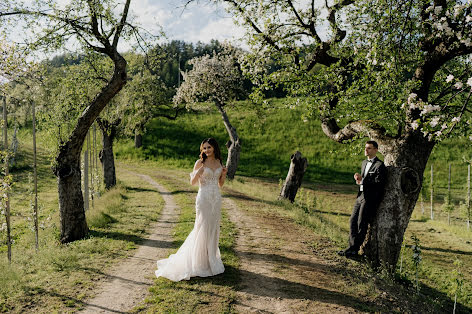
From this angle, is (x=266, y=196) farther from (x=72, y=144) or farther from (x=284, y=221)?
(x=72, y=144)

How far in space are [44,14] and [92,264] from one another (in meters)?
7.42

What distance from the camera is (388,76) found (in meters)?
8.24

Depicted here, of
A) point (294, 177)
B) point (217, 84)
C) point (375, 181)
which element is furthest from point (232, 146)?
point (375, 181)

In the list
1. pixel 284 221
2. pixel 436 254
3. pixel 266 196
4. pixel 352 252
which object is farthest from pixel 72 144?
pixel 436 254

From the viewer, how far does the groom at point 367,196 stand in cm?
862

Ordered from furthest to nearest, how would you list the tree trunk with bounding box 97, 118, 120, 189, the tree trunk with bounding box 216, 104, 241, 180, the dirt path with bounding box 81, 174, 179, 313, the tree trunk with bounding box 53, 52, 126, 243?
the tree trunk with bounding box 216, 104, 241, 180 < the tree trunk with bounding box 97, 118, 120, 189 < the tree trunk with bounding box 53, 52, 126, 243 < the dirt path with bounding box 81, 174, 179, 313

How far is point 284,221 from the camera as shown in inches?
507

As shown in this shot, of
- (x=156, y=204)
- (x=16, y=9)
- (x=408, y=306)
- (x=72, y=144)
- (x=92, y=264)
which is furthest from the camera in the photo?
(x=156, y=204)

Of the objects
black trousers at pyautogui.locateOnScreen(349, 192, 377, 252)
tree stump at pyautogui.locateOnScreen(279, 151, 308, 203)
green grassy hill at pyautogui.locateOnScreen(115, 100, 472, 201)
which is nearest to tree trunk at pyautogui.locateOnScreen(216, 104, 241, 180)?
green grassy hill at pyautogui.locateOnScreen(115, 100, 472, 201)

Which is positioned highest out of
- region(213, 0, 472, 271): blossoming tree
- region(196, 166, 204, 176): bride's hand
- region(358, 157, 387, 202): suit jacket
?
region(213, 0, 472, 271): blossoming tree

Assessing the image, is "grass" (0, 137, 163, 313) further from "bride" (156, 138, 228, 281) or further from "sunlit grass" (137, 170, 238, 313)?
"bride" (156, 138, 228, 281)

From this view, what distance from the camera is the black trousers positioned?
871 centimetres

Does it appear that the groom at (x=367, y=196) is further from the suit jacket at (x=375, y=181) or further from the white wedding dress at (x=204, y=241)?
the white wedding dress at (x=204, y=241)

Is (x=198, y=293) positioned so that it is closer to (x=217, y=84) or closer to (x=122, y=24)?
(x=122, y=24)
